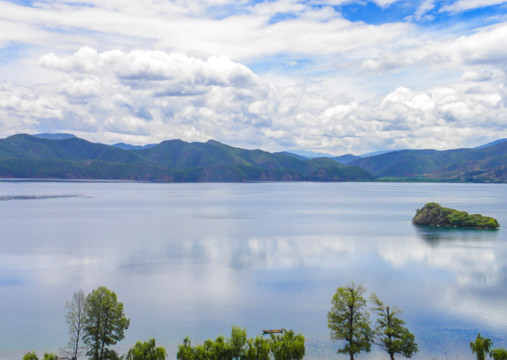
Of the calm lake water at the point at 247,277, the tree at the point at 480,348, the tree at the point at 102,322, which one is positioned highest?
the tree at the point at 102,322

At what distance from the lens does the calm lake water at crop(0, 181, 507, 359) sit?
37.4 metres

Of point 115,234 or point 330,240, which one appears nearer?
point 330,240

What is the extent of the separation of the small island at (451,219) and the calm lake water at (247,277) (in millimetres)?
4492

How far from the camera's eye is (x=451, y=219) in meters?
106

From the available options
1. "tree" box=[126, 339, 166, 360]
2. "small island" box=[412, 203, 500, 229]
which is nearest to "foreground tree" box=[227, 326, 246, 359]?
"tree" box=[126, 339, 166, 360]

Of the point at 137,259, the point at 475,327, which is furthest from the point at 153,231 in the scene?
the point at 475,327

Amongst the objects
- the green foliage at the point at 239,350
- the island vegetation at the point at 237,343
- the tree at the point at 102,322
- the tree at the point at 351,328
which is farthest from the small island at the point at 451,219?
the tree at the point at 102,322

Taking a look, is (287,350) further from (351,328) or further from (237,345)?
(351,328)

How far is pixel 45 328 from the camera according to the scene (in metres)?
37.9

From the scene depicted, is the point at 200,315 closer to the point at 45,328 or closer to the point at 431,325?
the point at 45,328

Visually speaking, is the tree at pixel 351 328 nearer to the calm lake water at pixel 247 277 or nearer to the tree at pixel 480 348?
the calm lake water at pixel 247 277

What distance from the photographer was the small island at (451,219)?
334 ft

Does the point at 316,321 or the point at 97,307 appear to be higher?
the point at 97,307

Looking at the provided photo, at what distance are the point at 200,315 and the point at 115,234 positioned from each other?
55941 mm
